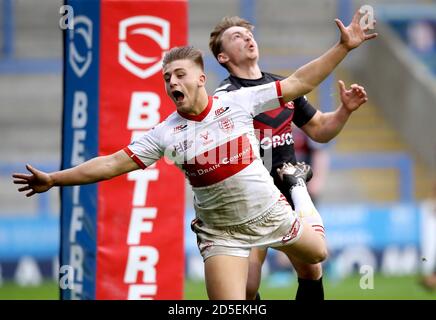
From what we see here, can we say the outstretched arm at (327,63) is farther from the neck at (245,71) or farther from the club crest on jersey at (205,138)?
the neck at (245,71)

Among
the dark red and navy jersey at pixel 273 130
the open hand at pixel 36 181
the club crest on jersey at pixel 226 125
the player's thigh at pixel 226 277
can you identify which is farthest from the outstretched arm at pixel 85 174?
the dark red and navy jersey at pixel 273 130

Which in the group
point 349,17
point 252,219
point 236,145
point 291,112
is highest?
point 349,17

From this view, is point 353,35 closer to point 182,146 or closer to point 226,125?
point 226,125

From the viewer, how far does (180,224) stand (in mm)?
8023

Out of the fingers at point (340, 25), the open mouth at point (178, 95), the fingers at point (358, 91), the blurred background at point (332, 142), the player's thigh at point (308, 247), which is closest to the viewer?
the fingers at point (340, 25)

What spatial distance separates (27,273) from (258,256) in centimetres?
793

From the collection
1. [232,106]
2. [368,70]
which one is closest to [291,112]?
[232,106]

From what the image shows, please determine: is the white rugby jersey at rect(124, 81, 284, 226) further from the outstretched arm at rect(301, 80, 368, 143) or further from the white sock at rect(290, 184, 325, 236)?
the outstretched arm at rect(301, 80, 368, 143)

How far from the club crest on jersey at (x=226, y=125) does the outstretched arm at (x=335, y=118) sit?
92cm

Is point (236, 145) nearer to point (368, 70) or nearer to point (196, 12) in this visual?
point (196, 12)

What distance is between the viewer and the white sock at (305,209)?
6.99m

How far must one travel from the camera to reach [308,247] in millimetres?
6773

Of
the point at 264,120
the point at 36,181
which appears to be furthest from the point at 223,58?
the point at 36,181

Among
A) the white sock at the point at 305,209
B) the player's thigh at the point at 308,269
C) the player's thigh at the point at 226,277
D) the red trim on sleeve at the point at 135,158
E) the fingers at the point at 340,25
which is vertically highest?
the fingers at the point at 340,25
